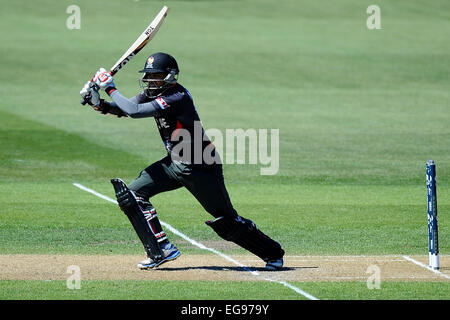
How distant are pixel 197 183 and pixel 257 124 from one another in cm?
1664

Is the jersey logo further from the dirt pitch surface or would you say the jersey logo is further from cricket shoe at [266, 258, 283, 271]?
cricket shoe at [266, 258, 283, 271]

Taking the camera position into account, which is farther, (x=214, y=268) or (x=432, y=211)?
(x=214, y=268)

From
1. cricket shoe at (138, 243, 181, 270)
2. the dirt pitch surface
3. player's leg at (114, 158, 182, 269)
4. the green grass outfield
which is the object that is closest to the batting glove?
player's leg at (114, 158, 182, 269)

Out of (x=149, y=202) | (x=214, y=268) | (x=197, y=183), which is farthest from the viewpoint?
(x=214, y=268)

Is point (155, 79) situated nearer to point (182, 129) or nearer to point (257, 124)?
point (182, 129)

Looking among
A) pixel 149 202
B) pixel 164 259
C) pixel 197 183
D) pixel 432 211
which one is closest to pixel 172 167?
pixel 197 183

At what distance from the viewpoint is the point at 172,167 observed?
10.1 metres

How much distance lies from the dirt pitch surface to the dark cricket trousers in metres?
0.78

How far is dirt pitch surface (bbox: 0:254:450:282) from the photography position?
9.74 metres

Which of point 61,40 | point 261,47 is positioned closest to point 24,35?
point 61,40

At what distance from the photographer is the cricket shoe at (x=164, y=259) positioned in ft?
33.2

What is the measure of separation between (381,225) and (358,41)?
2997cm

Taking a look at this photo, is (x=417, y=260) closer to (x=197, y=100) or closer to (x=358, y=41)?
(x=197, y=100)
